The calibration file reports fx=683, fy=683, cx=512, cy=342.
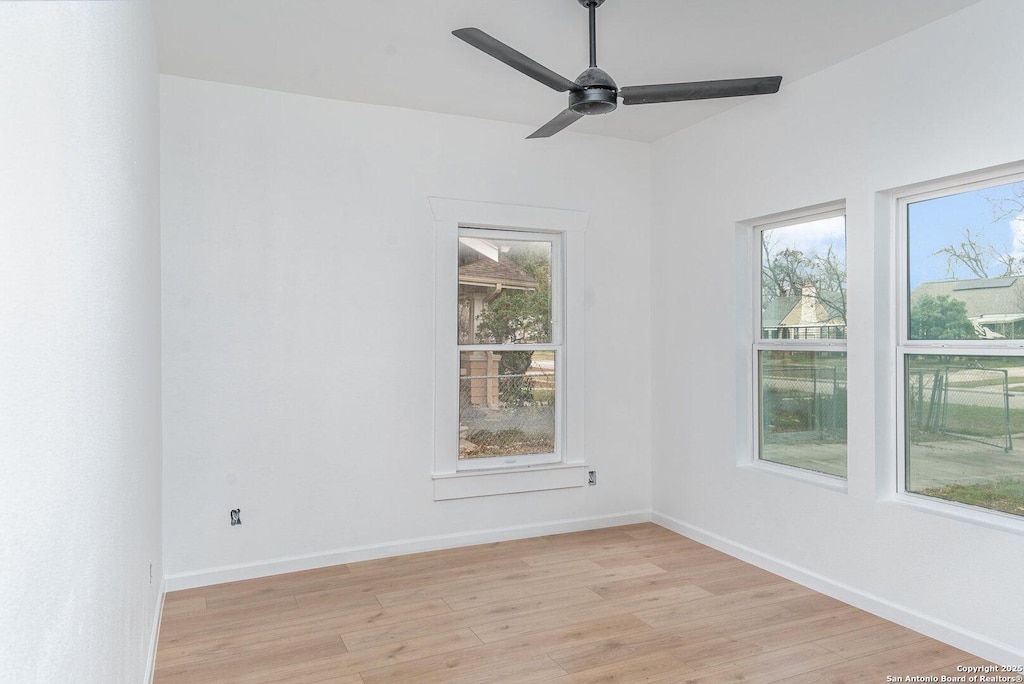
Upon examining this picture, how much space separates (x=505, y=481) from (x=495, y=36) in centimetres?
266

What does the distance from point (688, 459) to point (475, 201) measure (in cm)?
223

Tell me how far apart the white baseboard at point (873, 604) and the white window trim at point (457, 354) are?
38.6 inches

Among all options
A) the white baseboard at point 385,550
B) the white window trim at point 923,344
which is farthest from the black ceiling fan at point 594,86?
the white baseboard at point 385,550

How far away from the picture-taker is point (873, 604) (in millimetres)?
3324

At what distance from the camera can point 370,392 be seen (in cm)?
412

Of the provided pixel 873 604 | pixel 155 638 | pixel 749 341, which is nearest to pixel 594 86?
pixel 749 341

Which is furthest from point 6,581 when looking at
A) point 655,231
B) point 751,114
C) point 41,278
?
point 655,231

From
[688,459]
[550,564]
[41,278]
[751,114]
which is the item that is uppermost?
[751,114]

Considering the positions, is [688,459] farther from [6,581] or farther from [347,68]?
[6,581]

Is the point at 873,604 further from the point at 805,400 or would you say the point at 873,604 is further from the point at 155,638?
the point at 155,638

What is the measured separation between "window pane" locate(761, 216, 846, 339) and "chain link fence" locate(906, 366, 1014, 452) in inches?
21.4

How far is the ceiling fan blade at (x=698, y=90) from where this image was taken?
2973mm

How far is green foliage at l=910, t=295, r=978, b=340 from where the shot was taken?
122 inches

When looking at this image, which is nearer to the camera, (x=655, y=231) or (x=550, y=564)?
(x=550, y=564)
